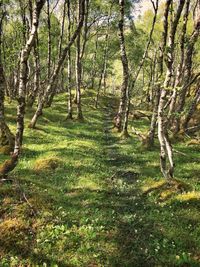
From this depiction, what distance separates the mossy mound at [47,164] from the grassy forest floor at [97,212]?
0.21ft

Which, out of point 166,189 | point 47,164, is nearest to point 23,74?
point 47,164

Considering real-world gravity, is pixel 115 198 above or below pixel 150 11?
below

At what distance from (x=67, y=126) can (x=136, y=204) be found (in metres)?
23.5

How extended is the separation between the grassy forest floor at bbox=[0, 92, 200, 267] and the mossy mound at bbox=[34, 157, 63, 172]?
0.06m

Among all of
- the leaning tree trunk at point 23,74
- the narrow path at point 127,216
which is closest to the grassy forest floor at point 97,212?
the narrow path at point 127,216

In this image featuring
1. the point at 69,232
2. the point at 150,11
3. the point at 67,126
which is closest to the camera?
the point at 69,232

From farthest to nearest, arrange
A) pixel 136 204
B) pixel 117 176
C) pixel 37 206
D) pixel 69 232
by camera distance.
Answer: pixel 117 176 → pixel 136 204 → pixel 37 206 → pixel 69 232

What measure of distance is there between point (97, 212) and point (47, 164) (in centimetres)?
735

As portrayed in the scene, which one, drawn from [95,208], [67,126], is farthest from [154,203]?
[67,126]

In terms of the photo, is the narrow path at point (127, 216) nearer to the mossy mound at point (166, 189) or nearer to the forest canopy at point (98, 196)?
the forest canopy at point (98, 196)

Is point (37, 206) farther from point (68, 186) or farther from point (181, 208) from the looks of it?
point (181, 208)

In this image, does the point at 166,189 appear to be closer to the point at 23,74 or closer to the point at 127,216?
the point at 127,216

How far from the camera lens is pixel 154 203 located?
1850 cm

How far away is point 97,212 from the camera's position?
17188 mm
